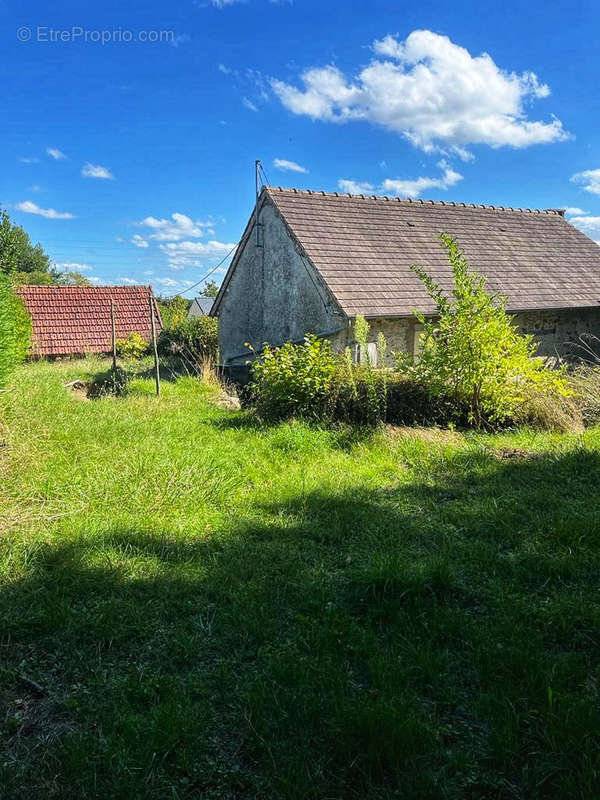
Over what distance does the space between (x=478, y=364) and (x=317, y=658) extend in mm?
6224

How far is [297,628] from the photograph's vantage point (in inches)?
129

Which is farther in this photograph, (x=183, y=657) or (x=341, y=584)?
(x=341, y=584)

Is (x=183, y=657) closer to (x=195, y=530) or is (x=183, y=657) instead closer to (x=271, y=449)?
(x=195, y=530)

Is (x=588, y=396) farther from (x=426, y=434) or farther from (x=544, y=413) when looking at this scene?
(x=426, y=434)

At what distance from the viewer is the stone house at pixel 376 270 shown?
12.5 metres

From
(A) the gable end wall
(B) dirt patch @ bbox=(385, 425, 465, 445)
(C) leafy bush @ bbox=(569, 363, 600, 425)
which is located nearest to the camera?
(B) dirt patch @ bbox=(385, 425, 465, 445)

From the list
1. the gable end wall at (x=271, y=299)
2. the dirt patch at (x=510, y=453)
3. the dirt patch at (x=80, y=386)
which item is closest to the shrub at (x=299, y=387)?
the dirt patch at (x=510, y=453)

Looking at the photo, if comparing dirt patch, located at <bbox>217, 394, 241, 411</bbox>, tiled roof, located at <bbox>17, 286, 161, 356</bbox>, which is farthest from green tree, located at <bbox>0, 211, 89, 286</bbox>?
dirt patch, located at <bbox>217, 394, 241, 411</bbox>

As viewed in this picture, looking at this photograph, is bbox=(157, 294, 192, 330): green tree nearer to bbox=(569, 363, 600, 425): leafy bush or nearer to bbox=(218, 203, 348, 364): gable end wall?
bbox=(218, 203, 348, 364): gable end wall

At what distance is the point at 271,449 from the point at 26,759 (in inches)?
→ 192

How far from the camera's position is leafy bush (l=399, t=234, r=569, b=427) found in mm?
8195

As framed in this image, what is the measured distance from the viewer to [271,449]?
23.1 feet

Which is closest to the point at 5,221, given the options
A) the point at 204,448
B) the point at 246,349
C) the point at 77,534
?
the point at 246,349

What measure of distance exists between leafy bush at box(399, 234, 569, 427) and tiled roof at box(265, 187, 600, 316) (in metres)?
3.53
